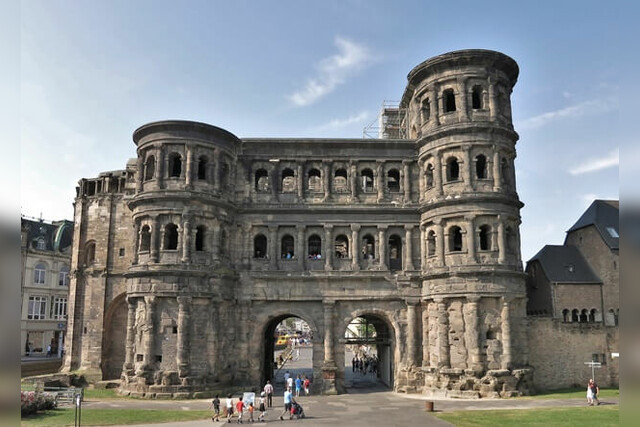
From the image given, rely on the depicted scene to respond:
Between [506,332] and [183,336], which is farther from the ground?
[506,332]

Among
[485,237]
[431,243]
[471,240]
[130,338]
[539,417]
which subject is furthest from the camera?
[431,243]

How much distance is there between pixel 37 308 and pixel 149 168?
111ft

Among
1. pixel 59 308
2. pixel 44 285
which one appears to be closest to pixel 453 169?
pixel 44 285

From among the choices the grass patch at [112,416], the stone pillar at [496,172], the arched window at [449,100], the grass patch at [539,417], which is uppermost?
the arched window at [449,100]

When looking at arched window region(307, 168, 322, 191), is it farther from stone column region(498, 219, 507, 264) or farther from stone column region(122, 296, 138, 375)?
stone column region(122, 296, 138, 375)

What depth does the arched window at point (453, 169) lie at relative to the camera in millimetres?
35438

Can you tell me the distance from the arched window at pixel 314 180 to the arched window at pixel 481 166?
1153 cm

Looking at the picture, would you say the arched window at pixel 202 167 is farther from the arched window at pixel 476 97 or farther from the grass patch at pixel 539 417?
the grass patch at pixel 539 417

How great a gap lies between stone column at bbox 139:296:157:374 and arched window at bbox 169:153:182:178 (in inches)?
350

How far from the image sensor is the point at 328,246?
3678cm

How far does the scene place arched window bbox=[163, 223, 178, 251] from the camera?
34656 mm

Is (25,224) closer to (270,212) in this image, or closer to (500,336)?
(270,212)

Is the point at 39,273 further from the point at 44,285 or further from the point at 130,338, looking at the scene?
the point at 130,338

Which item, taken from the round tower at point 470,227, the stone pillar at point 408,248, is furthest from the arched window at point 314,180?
→ the round tower at point 470,227
